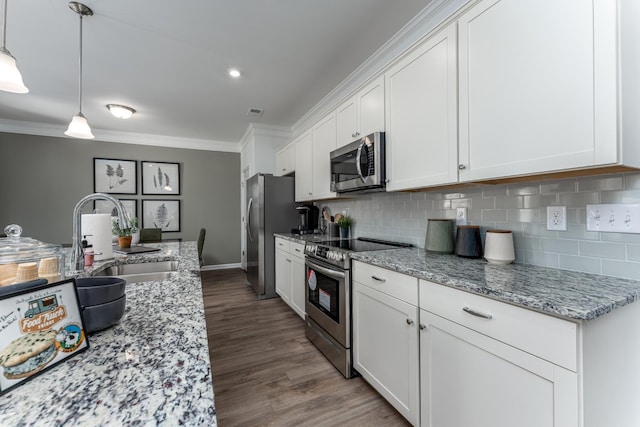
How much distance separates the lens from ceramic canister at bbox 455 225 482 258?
1.63 metres

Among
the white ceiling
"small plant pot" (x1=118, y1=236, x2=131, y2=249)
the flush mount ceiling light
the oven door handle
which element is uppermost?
the white ceiling

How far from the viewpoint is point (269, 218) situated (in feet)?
12.1

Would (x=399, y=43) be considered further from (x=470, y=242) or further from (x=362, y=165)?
(x=470, y=242)

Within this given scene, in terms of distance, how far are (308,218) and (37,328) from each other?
3.20m

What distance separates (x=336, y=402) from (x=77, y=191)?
209 inches

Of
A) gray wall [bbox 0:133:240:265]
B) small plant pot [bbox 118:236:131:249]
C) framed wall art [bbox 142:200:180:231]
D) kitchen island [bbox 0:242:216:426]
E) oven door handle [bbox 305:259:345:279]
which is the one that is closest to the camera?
kitchen island [bbox 0:242:216:426]

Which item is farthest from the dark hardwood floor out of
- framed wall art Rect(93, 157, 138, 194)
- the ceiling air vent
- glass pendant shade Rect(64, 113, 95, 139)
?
framed wall art Rect(93, 157, 138, 194)

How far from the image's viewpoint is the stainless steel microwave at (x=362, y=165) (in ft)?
6.76

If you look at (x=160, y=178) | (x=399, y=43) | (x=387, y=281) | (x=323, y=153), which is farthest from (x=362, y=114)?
(x=160, y=178)

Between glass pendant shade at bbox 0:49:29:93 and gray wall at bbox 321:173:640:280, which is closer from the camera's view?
gray wall at bbox 321:173:640:280

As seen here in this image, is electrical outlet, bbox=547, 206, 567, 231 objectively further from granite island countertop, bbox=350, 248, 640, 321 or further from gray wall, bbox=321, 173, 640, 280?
granite island countertop, bbox=350, 248, 640, 321

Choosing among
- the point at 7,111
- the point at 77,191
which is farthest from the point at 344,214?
the point at 7,111

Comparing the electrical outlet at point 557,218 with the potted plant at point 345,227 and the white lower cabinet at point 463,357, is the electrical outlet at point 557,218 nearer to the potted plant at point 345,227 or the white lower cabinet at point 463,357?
the white lower cabinet at point 463,357

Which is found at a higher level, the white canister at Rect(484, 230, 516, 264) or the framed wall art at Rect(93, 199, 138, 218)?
the framed wall art at Rect(93, 199, 138, 218)
